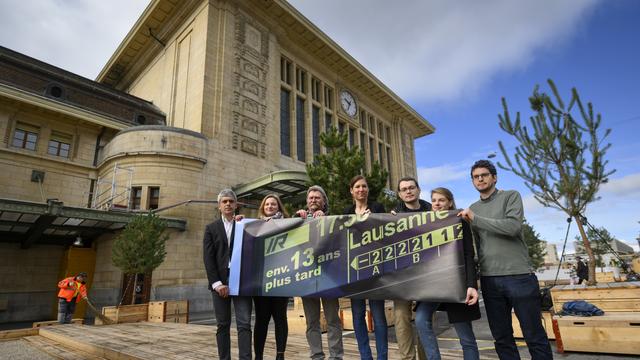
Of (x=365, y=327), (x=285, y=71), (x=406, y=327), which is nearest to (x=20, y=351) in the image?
(x=365, y=327)

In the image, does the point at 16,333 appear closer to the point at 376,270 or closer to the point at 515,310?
→ the point at 376,270

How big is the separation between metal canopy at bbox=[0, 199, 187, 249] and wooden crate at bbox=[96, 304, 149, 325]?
5.55m

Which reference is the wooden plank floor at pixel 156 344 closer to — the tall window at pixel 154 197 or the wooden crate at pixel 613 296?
the wooden crate at pixel 613 296

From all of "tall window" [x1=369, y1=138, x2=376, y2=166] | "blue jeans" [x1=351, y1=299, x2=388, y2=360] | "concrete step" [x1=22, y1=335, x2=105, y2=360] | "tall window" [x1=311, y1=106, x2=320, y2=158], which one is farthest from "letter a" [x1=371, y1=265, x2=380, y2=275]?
"tall window" [x1=369, y1=138, x2=376, y2=166]

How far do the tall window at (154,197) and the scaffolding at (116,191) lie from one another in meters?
1.00

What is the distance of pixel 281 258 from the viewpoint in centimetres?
440

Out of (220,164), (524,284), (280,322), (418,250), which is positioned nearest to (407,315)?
(418,250)

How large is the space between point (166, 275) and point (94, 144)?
1069cm

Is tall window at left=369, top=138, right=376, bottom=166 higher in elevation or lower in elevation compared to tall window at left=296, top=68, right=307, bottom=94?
lower

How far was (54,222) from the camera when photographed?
1605 cm

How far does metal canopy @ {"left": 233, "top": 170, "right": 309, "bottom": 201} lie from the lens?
18.5 meters

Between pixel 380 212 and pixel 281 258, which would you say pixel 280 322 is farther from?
pixel 380 212

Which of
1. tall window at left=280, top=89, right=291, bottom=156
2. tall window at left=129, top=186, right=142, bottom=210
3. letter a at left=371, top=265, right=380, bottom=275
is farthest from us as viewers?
tall window at left=280, top=89, right=291, bottom=156

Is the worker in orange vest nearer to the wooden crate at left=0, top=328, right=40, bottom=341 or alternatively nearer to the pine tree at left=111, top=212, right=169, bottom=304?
the wooden crate at left=0, top=328, right=40, bottom=341
